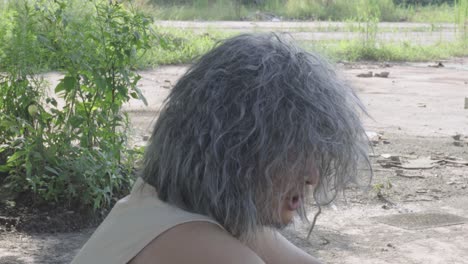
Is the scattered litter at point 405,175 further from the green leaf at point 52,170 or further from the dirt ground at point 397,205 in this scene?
the green leaf at point 52,170

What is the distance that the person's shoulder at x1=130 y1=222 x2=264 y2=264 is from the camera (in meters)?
1.80

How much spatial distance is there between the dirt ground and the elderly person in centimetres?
21

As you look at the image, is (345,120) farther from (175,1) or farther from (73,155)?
Answer: (175,1)

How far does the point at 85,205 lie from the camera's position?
14.3 ft

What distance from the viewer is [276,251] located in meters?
2.25

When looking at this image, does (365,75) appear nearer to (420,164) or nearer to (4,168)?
(420,164)

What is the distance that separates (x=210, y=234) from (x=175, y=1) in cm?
2113

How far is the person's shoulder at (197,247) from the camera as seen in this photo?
1798mm

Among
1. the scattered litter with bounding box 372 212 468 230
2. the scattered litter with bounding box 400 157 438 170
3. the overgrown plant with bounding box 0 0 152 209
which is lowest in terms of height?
the scattered litter with bounding box 400 157 438 170

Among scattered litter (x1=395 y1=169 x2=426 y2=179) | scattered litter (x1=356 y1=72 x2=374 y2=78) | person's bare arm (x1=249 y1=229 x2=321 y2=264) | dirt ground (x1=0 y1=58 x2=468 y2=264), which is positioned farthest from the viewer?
scattered litter (x1=356 y1=72 x2=374 y2=78)

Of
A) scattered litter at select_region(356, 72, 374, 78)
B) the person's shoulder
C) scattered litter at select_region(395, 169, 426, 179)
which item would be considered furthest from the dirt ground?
scattered litter at select_region(356, 72, 374, 78)

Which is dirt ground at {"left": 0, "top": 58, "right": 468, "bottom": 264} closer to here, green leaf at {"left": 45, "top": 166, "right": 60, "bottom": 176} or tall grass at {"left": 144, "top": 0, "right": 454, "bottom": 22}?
green leaf at {"left": 45, "top": 166, "right": 60, "bottom": 176}

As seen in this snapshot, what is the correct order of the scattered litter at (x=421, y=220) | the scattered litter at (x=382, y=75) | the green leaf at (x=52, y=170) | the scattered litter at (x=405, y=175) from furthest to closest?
1. the scattered litter at (x=382, y=75)
2. the scattered litter at (x=405, y=175)
3. the scattered litter at (x=421, y=220)
4. the green leaf at (x=52, y=170)

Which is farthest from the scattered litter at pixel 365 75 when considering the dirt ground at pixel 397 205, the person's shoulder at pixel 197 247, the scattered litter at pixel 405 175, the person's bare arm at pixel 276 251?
the person's shoulder at pixel 197 247
